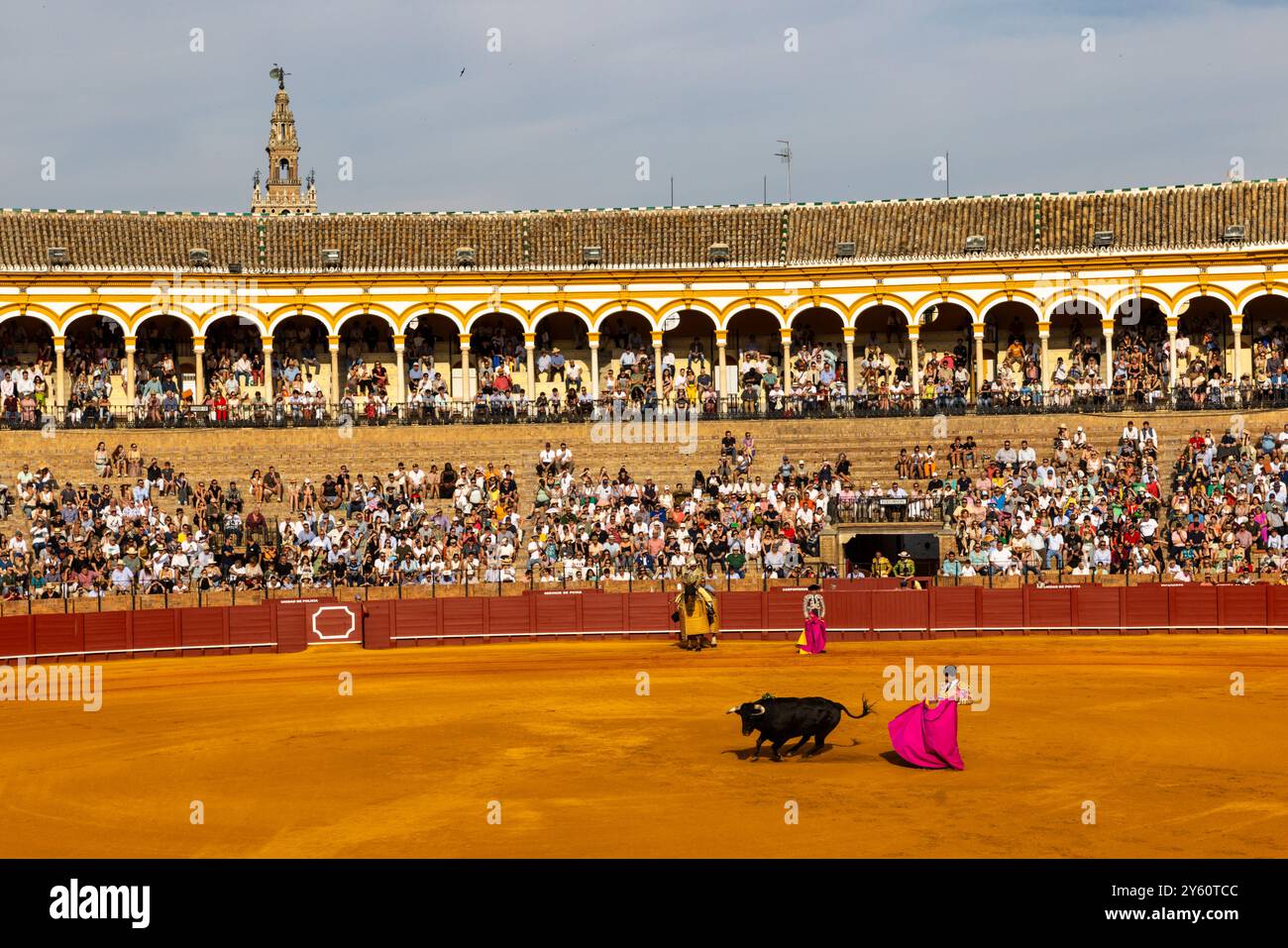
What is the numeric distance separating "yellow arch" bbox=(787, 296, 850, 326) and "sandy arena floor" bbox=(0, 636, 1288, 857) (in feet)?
64.7

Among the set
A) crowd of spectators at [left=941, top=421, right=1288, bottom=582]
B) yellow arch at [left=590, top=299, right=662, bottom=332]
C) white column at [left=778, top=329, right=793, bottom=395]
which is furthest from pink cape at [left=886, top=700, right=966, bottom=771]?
yellow arch at [left=590, top=299, right=662, bottom=332]

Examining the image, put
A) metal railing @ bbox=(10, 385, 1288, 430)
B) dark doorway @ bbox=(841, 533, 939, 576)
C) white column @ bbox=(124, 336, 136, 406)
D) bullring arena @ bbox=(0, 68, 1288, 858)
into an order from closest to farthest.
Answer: bullring arena @ bbox=(0, 68, 1288, 858), dark doorway @ bbox=(841, 533, 939, 576), metal railing @ bbox=(10, 385, 1288, 430), white column @ bbox=(124, 336, 136, 406)

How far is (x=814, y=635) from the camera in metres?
28.7

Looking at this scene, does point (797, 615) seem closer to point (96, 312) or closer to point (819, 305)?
point (819, 305)

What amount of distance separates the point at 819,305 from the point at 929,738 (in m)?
30.3

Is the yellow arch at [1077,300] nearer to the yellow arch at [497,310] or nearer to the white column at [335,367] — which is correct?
the yellow arch at [497,310]

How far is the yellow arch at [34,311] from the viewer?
1734 inches

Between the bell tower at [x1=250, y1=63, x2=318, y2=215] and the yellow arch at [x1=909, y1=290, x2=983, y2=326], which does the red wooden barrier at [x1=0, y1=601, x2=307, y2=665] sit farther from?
the bell tower at [x1=250, y1=63, x2=318, y2=215]

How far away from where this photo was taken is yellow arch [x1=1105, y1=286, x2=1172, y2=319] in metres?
44.1

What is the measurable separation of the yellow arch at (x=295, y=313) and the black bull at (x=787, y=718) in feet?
101

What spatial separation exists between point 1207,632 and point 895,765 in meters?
16.4

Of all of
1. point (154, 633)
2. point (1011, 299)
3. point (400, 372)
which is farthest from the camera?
point (400, 372)

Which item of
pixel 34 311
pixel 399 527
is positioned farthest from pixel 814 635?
pixel 34 311

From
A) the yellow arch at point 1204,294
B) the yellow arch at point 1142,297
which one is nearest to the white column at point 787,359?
the yellow arch at point 1142,297
